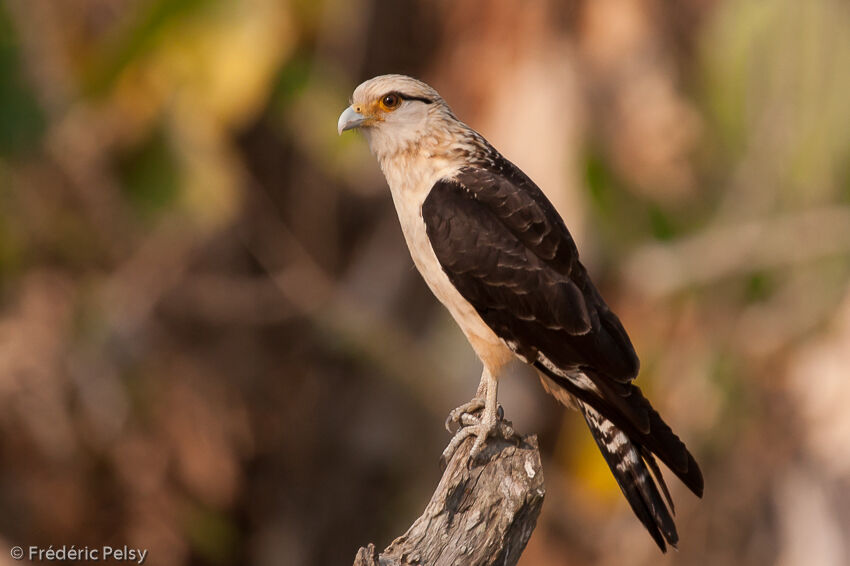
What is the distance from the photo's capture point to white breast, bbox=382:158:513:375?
475cm

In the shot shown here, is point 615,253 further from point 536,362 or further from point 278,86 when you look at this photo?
point 536,362

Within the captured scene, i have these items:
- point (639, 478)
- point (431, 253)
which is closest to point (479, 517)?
point (639, 478)

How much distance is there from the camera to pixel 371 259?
12.8 m

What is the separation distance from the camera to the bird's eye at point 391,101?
16.3 ft

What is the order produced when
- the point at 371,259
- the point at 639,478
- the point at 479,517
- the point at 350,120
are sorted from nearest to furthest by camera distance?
the point at 479,517
the point at 639,478
the point at 350,120
the point at 371,259

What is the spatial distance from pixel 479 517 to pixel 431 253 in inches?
45.1

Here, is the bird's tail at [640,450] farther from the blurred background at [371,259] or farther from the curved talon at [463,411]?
the blurred background at [371,259]

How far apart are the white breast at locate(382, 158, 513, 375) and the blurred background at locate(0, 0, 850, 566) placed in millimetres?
4550

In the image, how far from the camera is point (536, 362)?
4.70 m

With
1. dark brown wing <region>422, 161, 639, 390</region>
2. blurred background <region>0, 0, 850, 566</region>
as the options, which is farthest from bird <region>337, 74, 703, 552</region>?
blurred background <region>0, 0, 850, 566</region>

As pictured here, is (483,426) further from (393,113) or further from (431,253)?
(393,113)

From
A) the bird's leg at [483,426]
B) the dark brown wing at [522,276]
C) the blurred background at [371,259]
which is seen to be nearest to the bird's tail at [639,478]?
the dark brown wing at [522,276]

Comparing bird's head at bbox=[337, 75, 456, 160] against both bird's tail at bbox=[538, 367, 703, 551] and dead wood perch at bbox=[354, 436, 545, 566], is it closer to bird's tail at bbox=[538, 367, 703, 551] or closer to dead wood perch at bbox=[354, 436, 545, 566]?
bird's tail at bbox=[538, 367, 703, 551]

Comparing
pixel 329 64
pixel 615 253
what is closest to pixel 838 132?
pixel 615 253
